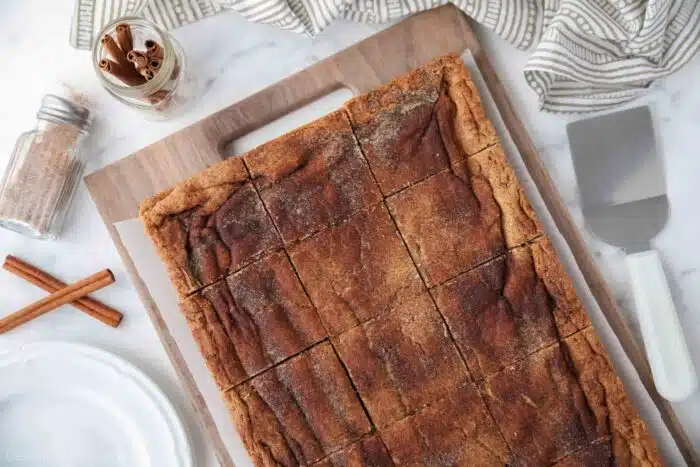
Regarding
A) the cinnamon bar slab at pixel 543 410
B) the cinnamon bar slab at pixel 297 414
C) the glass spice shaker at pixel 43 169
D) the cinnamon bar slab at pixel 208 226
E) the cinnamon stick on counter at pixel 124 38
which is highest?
the cinnamon stick on counter at pixel 124 38

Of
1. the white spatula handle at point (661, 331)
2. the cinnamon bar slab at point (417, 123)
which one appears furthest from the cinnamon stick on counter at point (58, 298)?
the white spatula handle at point (661, 331)

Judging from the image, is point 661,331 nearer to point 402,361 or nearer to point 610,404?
point 610,404

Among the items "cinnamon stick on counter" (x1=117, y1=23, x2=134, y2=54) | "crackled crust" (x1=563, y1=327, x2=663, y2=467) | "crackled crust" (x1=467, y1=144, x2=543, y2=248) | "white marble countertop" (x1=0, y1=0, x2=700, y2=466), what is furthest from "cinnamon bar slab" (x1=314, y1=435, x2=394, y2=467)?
"cinnamon stick on counter" (x1=117, y1=23, x2=134, y2=54)

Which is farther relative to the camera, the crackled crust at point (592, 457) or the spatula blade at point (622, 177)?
the spatula blade at point (622, 177)

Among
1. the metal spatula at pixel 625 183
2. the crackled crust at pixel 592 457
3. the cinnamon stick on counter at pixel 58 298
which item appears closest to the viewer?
the crackled crust at pixel 592 457

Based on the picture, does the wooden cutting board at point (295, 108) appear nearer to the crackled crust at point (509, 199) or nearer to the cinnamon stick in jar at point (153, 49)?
the crackled crust at point (509, 199)

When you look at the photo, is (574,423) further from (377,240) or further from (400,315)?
(377,240)

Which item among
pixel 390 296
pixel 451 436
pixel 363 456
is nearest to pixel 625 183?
pixel 390 296
